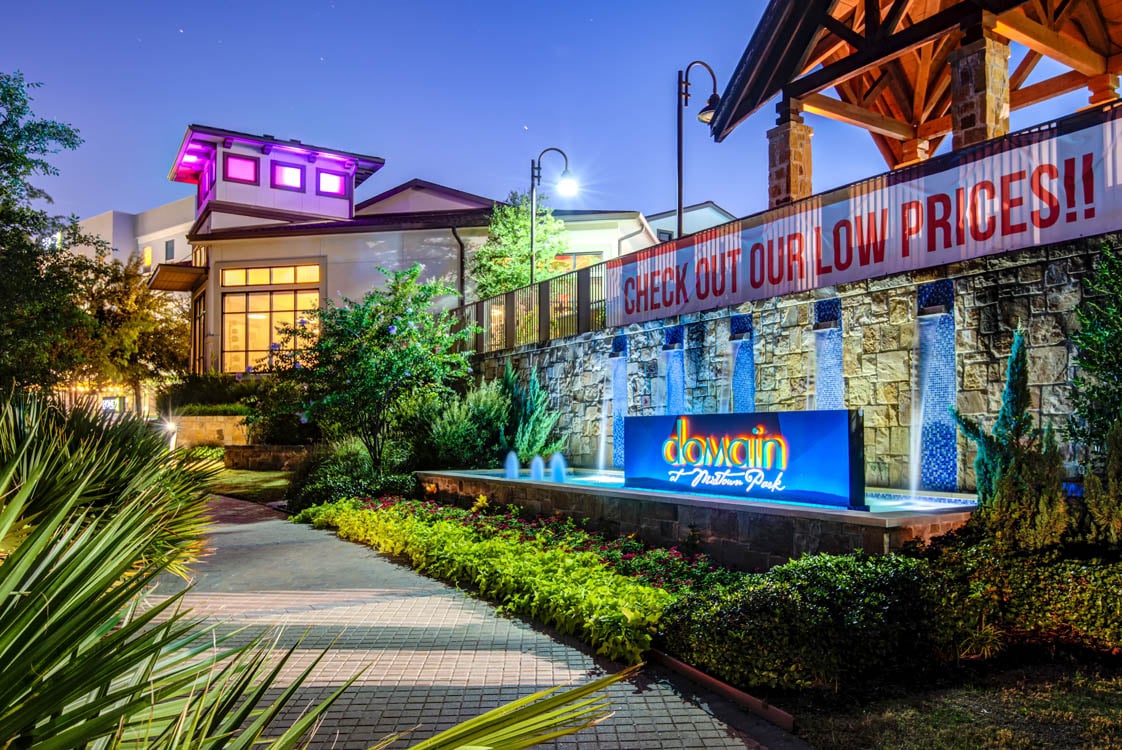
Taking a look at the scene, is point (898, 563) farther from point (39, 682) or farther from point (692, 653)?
point (39, 682)

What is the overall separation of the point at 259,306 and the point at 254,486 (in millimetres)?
12173

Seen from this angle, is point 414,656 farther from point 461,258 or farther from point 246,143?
point 246,143

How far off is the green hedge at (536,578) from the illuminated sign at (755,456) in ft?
6.15

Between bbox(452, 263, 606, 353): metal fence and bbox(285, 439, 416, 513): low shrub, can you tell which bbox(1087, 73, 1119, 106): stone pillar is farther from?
bbox(285, 439, 416, 513): low shrub

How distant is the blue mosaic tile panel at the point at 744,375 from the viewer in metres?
13.8

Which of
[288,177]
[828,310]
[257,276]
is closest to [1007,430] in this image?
[828,310]

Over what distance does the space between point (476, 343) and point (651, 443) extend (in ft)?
38.5

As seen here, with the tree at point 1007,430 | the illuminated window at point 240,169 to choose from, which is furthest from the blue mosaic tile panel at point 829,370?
the illuminated window at point 240,169

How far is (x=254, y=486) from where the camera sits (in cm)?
2172

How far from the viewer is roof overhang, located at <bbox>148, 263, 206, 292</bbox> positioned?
33312 millimetres

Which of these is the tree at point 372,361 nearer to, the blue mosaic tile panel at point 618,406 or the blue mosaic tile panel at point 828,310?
the blue mosaic tile panel at point 618,406

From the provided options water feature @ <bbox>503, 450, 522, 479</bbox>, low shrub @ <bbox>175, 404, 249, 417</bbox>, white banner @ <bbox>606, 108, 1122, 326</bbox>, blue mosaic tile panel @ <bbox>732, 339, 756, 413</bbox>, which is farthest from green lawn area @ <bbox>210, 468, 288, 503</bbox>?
blue mosaic tile panel @ <bbox>732, 339, 756, 413</bbox>

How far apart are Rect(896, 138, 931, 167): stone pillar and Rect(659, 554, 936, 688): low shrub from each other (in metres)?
13.4

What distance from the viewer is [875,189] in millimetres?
11758
